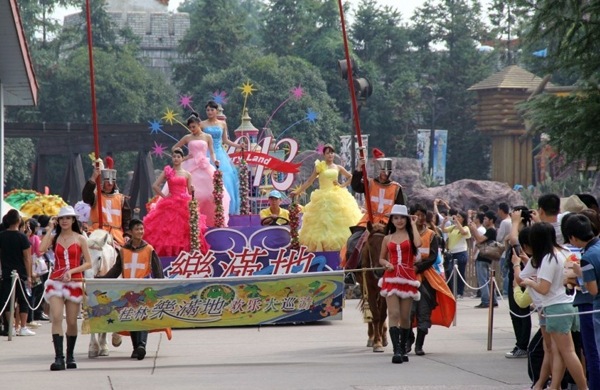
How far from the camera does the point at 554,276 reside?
9.81 metres

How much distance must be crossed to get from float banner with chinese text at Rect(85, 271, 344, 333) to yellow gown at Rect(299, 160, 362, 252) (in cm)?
493

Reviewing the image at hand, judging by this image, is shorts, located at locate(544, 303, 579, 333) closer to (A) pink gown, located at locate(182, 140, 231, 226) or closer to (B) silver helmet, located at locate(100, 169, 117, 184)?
(B) silver helmet, located at locate(100, 169, 117, 184)

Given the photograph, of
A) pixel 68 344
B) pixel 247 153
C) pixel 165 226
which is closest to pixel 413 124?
pixel 247 153

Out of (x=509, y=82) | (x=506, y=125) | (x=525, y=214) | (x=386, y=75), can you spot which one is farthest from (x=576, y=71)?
(x=386, y=75)

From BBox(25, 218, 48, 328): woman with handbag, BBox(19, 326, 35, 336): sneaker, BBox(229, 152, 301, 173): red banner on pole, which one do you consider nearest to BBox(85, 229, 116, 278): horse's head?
BBox(19, 326, 35, 336): sneaker

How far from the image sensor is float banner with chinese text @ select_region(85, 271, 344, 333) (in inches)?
524

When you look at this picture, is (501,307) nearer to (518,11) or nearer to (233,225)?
(233,225)

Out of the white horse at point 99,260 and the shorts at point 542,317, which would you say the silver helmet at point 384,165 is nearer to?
the white horse at point 99,260

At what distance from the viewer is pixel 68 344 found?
1290 cm

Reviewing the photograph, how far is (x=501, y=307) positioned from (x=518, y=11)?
1037 cm

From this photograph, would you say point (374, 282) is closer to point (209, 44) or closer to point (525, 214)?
point (525, 214)

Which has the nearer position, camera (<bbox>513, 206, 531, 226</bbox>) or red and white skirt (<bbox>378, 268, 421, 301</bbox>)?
camera (<bbox>513, 206, 531, 226</bbox>)

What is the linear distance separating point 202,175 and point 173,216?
1925mm

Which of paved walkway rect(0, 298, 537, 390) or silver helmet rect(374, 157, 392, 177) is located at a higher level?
silver helmet rect(374, 157, 392, 177)
